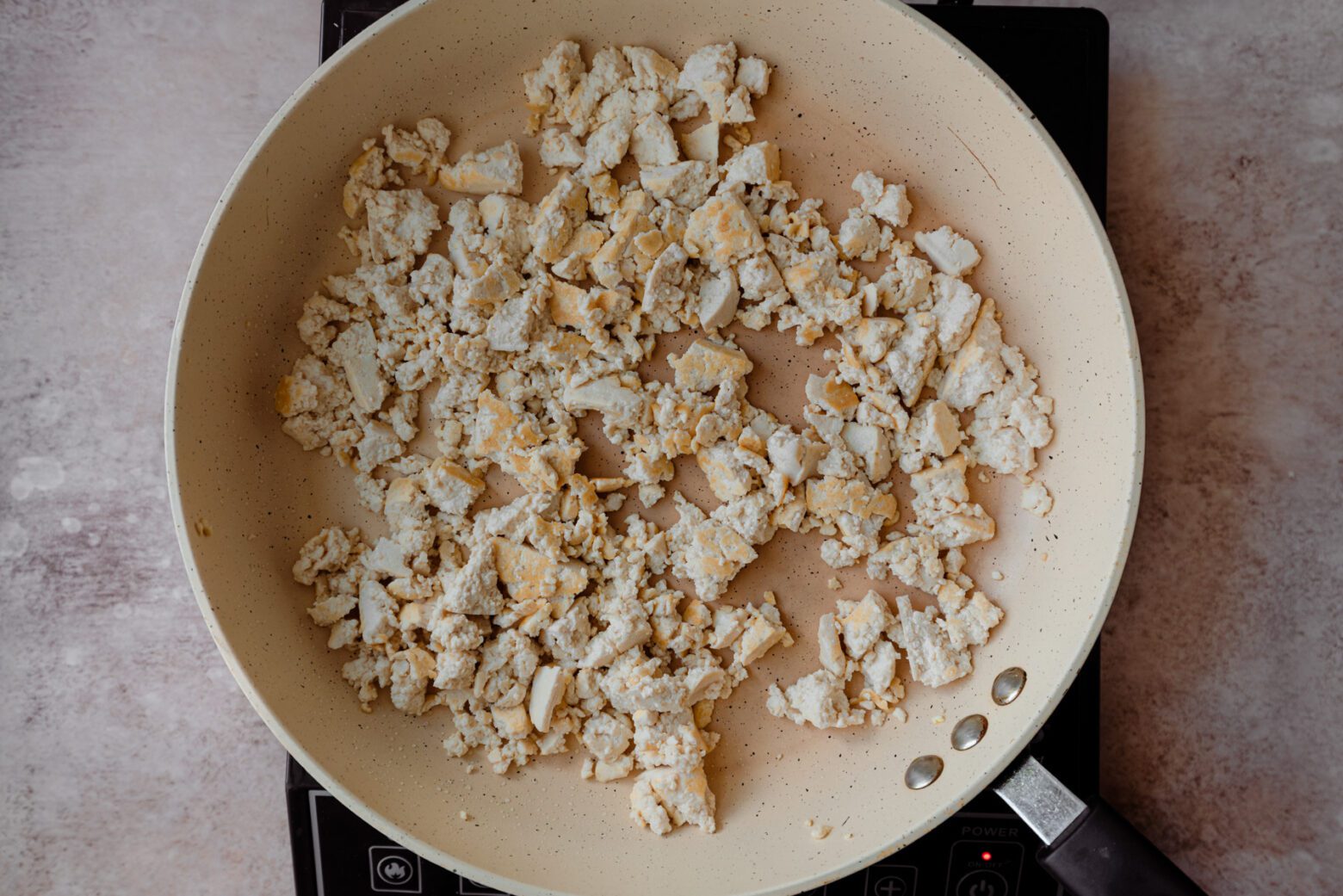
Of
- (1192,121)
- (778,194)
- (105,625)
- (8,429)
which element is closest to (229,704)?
(105,625)

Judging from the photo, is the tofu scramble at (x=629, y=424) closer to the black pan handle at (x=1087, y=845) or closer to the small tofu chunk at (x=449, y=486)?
the small tofu chunk at (x=449, y=486)

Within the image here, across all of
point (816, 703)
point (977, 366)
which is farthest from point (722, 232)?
point (816, 703)

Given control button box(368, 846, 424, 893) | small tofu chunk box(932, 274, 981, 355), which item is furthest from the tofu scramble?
control button box(368, 846, 424, 893)

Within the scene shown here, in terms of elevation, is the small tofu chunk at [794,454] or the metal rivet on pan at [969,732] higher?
the small tofu chunk at [794,454]

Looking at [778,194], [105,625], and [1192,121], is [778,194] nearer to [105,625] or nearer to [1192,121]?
[1192,121]

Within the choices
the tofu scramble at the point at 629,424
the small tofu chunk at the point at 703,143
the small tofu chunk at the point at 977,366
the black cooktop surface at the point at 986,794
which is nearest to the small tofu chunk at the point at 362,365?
the tofu scramble at the point at 629,424

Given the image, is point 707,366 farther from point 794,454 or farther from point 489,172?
point 489,172
